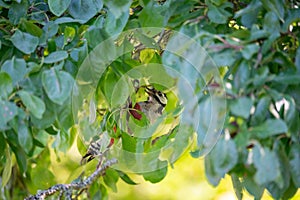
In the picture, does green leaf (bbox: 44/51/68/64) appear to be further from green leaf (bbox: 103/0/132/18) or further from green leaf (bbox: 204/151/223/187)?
green leaf (bbox: 204/151/223/187)

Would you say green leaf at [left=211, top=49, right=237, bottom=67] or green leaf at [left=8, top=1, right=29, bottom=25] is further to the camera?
green leaf at [left=8, top=1, right=29, bottom=25]

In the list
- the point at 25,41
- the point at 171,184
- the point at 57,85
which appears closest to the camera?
the point at 57,85

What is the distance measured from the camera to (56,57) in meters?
0.73

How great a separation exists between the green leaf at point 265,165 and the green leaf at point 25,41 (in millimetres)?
344

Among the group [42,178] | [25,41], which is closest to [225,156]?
[25,41]

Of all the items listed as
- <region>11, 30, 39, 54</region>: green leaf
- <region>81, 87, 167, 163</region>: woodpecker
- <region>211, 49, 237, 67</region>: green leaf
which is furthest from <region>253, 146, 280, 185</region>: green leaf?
<region>81, 87, 167, 163</region>: woodpecker

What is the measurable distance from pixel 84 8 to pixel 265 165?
419mm

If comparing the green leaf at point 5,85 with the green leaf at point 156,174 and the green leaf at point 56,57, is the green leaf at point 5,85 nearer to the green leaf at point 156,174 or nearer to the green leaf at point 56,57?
the green leaf at point 56,57

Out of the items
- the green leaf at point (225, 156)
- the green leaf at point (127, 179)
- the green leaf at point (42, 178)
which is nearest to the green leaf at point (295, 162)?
the green leaf at point (225, 156)

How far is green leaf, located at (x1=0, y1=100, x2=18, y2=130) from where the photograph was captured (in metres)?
0.65

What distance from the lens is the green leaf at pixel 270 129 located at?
22.3 inches

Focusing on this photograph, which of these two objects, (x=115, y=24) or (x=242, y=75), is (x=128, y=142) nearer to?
(x=115, y=24)

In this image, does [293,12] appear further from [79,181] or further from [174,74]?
[79,181]

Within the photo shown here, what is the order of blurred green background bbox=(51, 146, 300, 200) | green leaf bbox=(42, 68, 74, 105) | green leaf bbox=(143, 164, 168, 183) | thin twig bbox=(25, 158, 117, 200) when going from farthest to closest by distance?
blurred green background bbox=(51, 146, 300, 200) → thin twig bbox=(25, 158, 117, 200) → green leaf bbox=(143, 164, 168, 183) → green leaf bbox=(42, 68, 74, 105)
